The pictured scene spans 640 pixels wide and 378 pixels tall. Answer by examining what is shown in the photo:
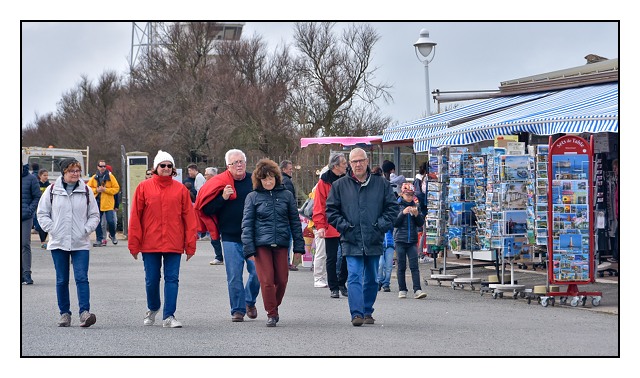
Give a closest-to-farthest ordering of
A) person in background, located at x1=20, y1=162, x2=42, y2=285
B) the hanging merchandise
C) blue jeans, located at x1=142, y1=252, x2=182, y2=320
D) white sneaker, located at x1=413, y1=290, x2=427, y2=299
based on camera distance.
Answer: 1. blue jeans, located at x1=142, y1=252, x2=182, y2=320
2. the hanging merchandise
3. white sneaker, located at x1=413, y1=290, x2=427, y2=299
4. person in background, located at x1=20, y1=162, x2=42, y2=285

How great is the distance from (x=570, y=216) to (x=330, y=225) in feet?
9.61

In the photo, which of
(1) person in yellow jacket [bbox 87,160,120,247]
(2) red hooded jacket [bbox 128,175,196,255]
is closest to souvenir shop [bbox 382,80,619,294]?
(2) red hooded jacket [bbox 128,175,196,255]

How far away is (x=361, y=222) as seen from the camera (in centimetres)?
1220

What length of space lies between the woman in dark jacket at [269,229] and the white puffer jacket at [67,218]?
161cm

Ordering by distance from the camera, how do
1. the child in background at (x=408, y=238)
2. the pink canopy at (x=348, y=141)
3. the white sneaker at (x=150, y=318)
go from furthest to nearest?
the pink canopy at (x=348, y=141)
the child in background at (x=408, y=238)
the white sneaker at (x=150, y=318)

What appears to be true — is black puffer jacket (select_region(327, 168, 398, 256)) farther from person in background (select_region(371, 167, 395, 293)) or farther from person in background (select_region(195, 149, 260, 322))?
person in background (select_region(371, 167, 395, 293))

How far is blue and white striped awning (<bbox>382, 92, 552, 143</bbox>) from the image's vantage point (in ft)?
65.6

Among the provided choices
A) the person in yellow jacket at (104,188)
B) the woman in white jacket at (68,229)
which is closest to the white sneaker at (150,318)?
the woman in white jacket at (68,229)

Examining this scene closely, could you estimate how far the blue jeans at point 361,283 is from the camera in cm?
1224

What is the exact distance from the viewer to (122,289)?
16.6 meters

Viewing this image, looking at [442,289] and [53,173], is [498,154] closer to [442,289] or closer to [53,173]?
[442,289]

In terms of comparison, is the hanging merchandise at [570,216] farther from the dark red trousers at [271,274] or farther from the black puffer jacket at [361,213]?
the dark red trousers at [271,274]

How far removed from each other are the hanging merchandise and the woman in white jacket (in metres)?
5.50

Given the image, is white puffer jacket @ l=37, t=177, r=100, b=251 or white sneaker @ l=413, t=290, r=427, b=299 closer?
white puffer jacket @ l=37, t=177, r=100, b=251
